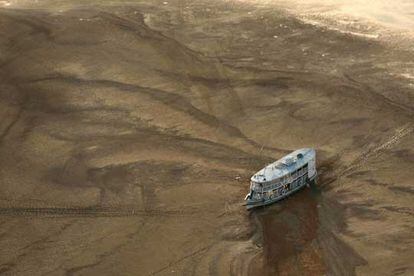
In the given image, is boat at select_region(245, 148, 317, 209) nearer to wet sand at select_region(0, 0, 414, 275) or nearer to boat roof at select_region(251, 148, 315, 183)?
boat roof at select_region(251, 148, 315, 183)

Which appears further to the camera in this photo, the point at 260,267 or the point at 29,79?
the point at 29,79

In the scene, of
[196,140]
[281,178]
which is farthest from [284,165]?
[196,140]

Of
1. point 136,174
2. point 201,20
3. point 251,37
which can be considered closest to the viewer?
point 136,174

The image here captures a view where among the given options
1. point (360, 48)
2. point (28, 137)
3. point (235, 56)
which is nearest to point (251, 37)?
point (235, 56)

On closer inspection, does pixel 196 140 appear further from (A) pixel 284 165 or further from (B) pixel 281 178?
(B) pixel 281 178

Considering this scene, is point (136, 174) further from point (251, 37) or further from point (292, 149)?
point (251, 37)

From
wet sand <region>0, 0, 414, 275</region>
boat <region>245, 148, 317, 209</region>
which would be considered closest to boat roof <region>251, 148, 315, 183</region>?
boat <region>245, 148, 317, 209</region>
